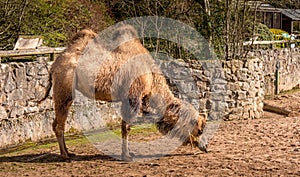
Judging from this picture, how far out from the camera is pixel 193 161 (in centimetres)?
705

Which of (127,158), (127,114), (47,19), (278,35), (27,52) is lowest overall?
(127,158)

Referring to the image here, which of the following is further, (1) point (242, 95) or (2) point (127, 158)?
(1) point (242, 95)

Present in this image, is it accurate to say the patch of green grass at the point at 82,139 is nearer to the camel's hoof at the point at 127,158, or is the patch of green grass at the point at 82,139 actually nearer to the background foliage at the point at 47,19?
the camel's hoof at the point at 127,158

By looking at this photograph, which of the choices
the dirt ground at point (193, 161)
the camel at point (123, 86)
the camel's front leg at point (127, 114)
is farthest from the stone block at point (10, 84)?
the camel's front leg at point (127, 114)

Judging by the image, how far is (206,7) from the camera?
13531mm

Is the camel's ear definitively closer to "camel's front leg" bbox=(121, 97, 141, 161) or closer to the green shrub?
"camel's front leg" bbox=(121, 97, 141, 161)

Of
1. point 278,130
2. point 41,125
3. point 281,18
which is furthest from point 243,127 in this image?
point 281,18

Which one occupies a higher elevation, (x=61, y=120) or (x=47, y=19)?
(x=47, y=19)

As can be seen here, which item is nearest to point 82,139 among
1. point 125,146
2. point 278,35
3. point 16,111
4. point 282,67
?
point 16,111

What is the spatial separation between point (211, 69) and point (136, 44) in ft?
12.8

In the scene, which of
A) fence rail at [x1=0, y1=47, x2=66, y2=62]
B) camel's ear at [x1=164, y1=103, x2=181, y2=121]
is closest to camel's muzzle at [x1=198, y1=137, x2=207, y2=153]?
camel's ear at [x1=164, y1=103, x2=181, y2=121]

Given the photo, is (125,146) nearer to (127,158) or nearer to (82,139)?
(127,158)

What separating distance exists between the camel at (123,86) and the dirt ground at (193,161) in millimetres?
318

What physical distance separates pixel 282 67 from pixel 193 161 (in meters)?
10.8
